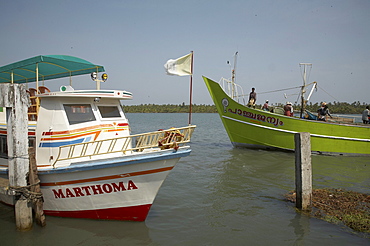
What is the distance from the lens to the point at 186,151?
18.8 ft

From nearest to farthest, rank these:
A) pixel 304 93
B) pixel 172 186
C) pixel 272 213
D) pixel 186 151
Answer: pixel 186 151 → pixel 272 213 → pixel 172 186 → pixel 304 93

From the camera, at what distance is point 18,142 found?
5.87 meters

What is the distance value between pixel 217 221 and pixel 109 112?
363 centimetres

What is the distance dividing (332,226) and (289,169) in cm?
583

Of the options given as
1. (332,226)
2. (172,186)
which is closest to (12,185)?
(172,186)

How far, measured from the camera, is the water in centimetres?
574

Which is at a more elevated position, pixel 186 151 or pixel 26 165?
pixel 186 151

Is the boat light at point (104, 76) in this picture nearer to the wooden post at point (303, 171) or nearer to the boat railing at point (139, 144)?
the boat railing at point (139, 144)

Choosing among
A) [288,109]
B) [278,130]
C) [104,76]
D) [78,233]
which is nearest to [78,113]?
[104,76]

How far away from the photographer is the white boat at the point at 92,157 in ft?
18.8

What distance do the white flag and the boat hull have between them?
2386 millimetres

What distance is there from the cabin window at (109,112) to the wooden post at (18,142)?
5.33 ft

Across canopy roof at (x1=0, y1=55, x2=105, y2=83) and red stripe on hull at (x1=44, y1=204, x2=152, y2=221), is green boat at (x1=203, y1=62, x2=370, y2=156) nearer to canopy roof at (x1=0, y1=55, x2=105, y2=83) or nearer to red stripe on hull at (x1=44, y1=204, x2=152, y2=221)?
canopy roof at (x1=0, y1=55, x2=105, y2=83)

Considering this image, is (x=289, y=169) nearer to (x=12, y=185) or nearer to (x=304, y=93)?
(x=304, y=93)
